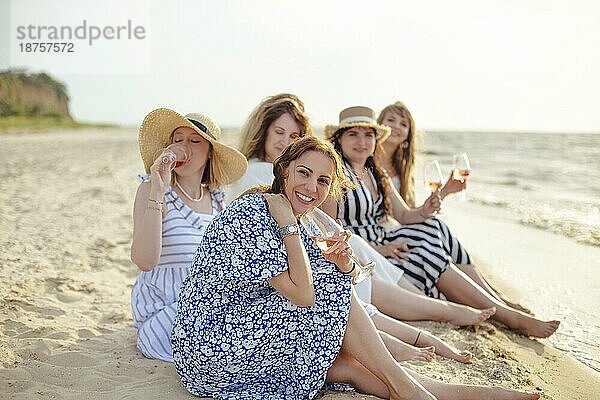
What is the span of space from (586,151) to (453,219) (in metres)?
20.2

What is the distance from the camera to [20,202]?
29.4 ft

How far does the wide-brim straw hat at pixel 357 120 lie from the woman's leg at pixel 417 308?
1.31 m

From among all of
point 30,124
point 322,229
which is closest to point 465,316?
point 322,229

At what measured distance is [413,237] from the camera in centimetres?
517

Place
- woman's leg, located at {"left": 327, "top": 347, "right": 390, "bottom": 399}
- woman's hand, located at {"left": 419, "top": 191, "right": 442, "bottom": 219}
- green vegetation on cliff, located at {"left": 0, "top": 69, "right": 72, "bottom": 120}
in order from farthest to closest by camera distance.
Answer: green vegetation on cliff, located at {"left": 0, "top": 69, "right": 72, "bottom": 120} < woman's hand, located at {"left": 419, "top": 191, "right": 442, "bottom": 219} < woman's leg, located at {"left": 327, "top": 347, "right": 390, "bottom": 399}

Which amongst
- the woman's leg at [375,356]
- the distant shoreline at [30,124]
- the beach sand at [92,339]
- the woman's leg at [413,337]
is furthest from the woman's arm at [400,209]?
the distant shoreline at [30,124]

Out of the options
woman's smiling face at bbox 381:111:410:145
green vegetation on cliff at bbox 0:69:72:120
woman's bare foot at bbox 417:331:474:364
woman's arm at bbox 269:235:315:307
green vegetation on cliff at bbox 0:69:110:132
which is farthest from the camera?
green vegetation on cliff at bbox 0:69:72:120

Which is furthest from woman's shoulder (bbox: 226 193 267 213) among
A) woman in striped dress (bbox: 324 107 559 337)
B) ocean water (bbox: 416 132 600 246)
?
ocean water (bbox: 416 132 600 246)

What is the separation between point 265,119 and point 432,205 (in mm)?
1420

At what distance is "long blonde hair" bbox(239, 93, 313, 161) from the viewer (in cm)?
482

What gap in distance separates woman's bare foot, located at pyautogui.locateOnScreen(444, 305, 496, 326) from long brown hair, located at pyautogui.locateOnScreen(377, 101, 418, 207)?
157cm

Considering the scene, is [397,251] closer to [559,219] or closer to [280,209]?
[280,209]

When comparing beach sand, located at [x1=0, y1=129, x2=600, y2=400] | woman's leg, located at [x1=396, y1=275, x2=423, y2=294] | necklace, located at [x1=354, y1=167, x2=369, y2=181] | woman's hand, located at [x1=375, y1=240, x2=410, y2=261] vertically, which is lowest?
beach sand, located at [x1=0, y1=129, x2=600, y2=400]

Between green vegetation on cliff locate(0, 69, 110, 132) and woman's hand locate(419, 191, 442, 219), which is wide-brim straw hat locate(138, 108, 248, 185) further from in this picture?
green vegetation on cliff locate(0, 69, 110, 132)
